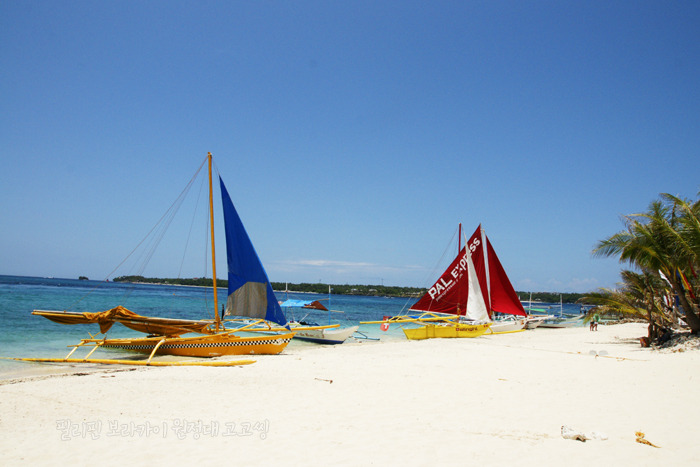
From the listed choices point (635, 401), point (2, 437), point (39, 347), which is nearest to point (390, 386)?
point (635, 401)

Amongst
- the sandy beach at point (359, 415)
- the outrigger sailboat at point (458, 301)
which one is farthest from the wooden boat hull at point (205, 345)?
the outrigger sailboat at point (458, 301)

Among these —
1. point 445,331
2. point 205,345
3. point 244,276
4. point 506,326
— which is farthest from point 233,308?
point 506,326

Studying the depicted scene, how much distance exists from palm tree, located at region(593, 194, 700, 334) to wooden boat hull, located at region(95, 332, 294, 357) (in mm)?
14862

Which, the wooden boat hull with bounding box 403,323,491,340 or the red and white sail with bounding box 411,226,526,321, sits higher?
the red and white sail with bounding box 411,226,526,321

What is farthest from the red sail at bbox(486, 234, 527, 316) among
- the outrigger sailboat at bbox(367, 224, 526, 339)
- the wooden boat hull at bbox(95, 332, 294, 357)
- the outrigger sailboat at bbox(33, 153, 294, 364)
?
the outrigger sailboat at bbox(33, 153, 294, 364)

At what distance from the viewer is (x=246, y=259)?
16125 millimetres

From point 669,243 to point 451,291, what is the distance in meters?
11.1

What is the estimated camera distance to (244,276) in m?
16.2

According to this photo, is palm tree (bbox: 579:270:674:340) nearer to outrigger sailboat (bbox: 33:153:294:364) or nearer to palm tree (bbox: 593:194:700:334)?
palm tree (bbox: 593:194:700:334)

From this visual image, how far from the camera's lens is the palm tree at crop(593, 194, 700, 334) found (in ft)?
53.0

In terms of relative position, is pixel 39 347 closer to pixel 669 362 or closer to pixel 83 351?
pixel 83 351

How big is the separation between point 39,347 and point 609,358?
2331cm

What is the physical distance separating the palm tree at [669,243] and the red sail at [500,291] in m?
10.1

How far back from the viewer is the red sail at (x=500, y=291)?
28.6 metres
